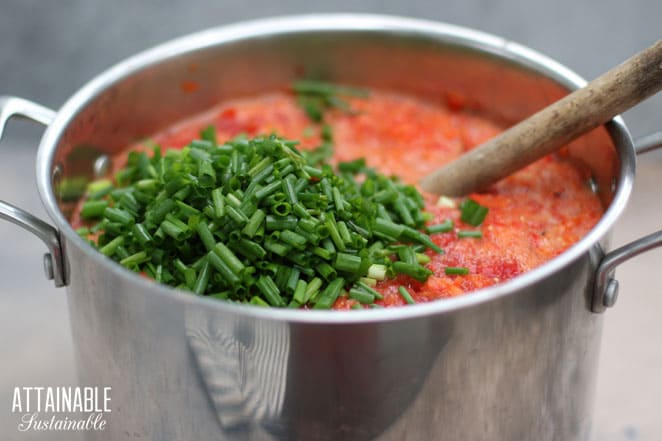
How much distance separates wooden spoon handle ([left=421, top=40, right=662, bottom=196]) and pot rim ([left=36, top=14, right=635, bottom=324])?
0.12 meters

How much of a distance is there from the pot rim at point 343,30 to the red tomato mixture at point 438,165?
8.5 inches

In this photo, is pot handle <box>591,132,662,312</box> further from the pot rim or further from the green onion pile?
the green onion pile

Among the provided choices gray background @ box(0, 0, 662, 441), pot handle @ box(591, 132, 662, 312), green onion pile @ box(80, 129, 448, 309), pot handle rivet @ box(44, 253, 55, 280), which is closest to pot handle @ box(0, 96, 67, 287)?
pot handle rivet @ box(44, 253, 55, 280)

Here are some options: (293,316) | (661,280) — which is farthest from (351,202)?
(661,280)

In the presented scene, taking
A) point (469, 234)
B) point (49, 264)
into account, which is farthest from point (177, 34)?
point (469, 234)

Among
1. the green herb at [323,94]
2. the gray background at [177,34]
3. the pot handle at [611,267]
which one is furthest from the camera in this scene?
the gray background at [177,34]

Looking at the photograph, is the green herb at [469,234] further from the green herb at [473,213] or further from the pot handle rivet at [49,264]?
the pot handle rivet at [49,264]

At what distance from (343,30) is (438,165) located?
1.85 ft

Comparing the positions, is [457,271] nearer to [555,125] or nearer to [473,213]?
[473,213]

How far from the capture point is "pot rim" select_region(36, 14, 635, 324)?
1536 millimetres

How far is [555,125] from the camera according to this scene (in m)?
2.10

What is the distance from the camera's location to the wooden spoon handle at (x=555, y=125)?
75.7 inches

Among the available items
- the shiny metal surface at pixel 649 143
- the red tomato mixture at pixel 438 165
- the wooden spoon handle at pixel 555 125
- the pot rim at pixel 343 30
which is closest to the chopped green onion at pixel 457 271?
the red tomato mixture at pixel 438 165

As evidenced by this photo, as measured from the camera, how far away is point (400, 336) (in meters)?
1.57
